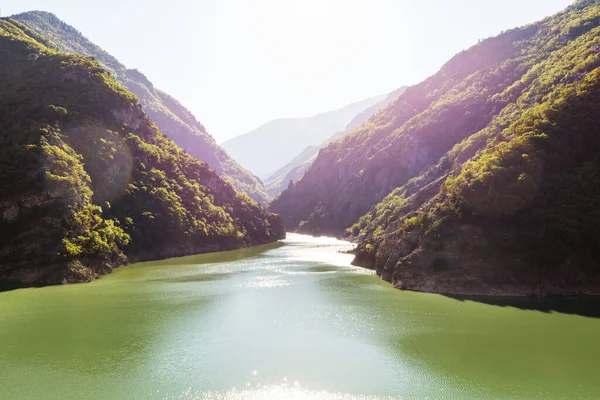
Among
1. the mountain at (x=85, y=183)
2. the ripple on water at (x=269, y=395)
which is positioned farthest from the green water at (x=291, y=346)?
the mountain at (x=85, y=183)

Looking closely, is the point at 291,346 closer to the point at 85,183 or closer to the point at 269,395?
the point at 269,395

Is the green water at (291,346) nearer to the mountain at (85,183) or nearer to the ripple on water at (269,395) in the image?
the ripple on water at (269,395)

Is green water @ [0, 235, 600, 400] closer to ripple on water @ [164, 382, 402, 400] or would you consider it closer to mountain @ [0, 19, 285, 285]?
ripple on water @ [164, 382, 402, 400]

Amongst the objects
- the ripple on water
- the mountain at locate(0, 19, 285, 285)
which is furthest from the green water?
the mountain at locate(0, 19, 285, 285)

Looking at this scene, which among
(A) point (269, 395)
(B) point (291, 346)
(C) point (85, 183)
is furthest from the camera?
(C) point (85, 183)

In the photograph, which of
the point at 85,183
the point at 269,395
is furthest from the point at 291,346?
the point at 85,183

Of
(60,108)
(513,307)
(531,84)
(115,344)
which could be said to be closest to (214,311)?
(115,344)
